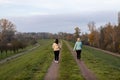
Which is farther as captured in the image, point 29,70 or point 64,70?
point 29,70

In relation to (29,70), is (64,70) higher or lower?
higher

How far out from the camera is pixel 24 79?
17406 mm

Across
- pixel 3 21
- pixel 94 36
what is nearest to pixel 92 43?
pixel 94 36

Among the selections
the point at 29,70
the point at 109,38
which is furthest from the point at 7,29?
the point at 29,70

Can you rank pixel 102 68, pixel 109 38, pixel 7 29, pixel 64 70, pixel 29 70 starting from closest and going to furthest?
1. pixel 64 70
2. pixel 29 70
3. pixel 102 68
4. pixel 109 38
5. pixel 7 29

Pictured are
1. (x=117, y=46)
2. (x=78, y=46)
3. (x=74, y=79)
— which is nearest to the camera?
(x=74, y=79)

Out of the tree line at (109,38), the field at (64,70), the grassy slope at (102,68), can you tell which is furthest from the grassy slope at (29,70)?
the tree line at (109,38)

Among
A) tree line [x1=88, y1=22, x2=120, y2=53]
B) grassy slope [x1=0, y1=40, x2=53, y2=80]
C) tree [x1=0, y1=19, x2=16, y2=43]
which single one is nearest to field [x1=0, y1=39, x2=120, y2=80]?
grassy slope [x1=0, y1=40, x2=53, y2=80]

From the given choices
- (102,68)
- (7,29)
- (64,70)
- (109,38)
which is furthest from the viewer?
(7,29)

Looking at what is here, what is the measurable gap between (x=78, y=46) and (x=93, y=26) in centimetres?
14393

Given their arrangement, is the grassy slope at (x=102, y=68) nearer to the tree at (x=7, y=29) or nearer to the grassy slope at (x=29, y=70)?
the grassy slope at (x=29, y=70)

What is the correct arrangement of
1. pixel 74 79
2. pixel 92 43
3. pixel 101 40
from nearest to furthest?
pixel 74 79 → pixel 101 40 → pixel 92 43

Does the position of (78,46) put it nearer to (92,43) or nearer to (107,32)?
(107,32)

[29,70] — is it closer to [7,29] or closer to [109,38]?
[109,38]
